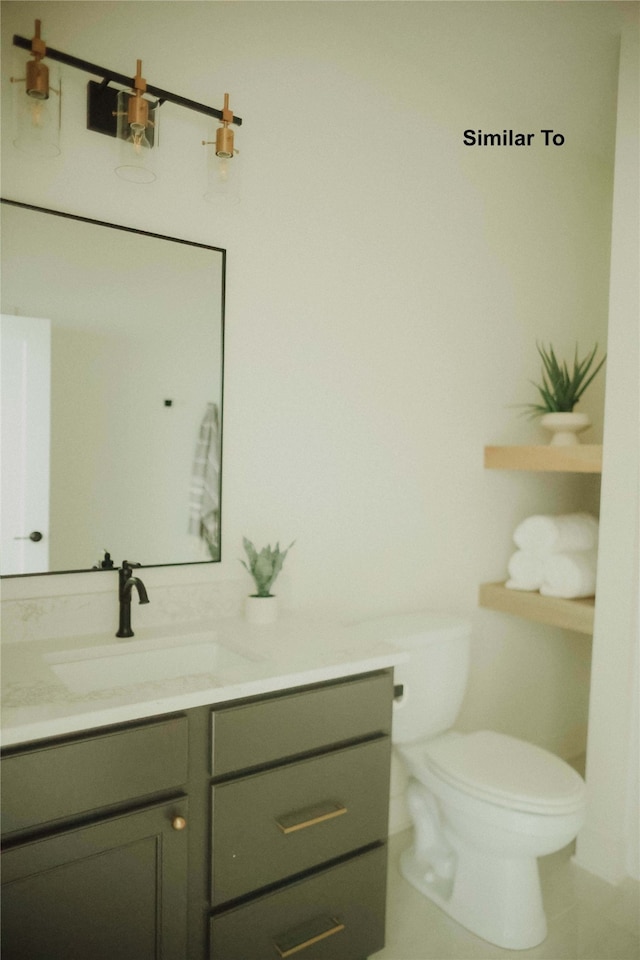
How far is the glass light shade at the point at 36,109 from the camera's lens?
141cm

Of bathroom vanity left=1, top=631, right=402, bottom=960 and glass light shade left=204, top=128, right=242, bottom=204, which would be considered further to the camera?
glass light shade left=204, top=128, right=242, bottom=204

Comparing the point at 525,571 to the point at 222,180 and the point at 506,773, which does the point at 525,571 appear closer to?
the point at 506,773

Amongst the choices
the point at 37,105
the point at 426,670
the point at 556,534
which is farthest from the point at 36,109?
the point at 556,534

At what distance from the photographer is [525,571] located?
245cm

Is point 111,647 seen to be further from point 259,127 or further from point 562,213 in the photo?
point 562,213

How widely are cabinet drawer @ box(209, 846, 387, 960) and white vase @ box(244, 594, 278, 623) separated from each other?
0.62 meters

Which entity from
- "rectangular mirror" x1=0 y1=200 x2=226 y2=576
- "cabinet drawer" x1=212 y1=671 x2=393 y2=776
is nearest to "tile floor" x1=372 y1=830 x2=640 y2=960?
"cabinet drawer" x1=212 y1=671 x2=393 y2=776

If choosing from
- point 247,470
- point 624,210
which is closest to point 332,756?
point 247,470

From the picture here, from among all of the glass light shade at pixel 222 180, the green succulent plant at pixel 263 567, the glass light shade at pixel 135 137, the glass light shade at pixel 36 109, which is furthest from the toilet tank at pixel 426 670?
the glass light shade at pixel 36 109

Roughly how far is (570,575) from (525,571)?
0.60 ft

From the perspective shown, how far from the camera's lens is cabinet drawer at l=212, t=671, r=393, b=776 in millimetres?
1338

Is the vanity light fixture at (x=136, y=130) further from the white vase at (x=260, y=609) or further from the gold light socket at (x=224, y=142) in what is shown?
the white vase at (x=260, y=609)

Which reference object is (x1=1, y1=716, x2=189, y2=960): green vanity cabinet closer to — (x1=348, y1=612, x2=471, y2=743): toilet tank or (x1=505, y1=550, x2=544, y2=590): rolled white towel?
(x1=348, y1=612, x2=471, y2=743): toilet tank

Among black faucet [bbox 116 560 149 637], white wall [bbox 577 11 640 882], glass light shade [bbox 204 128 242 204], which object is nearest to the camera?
black faucet [bbox 116 560 149 637]
